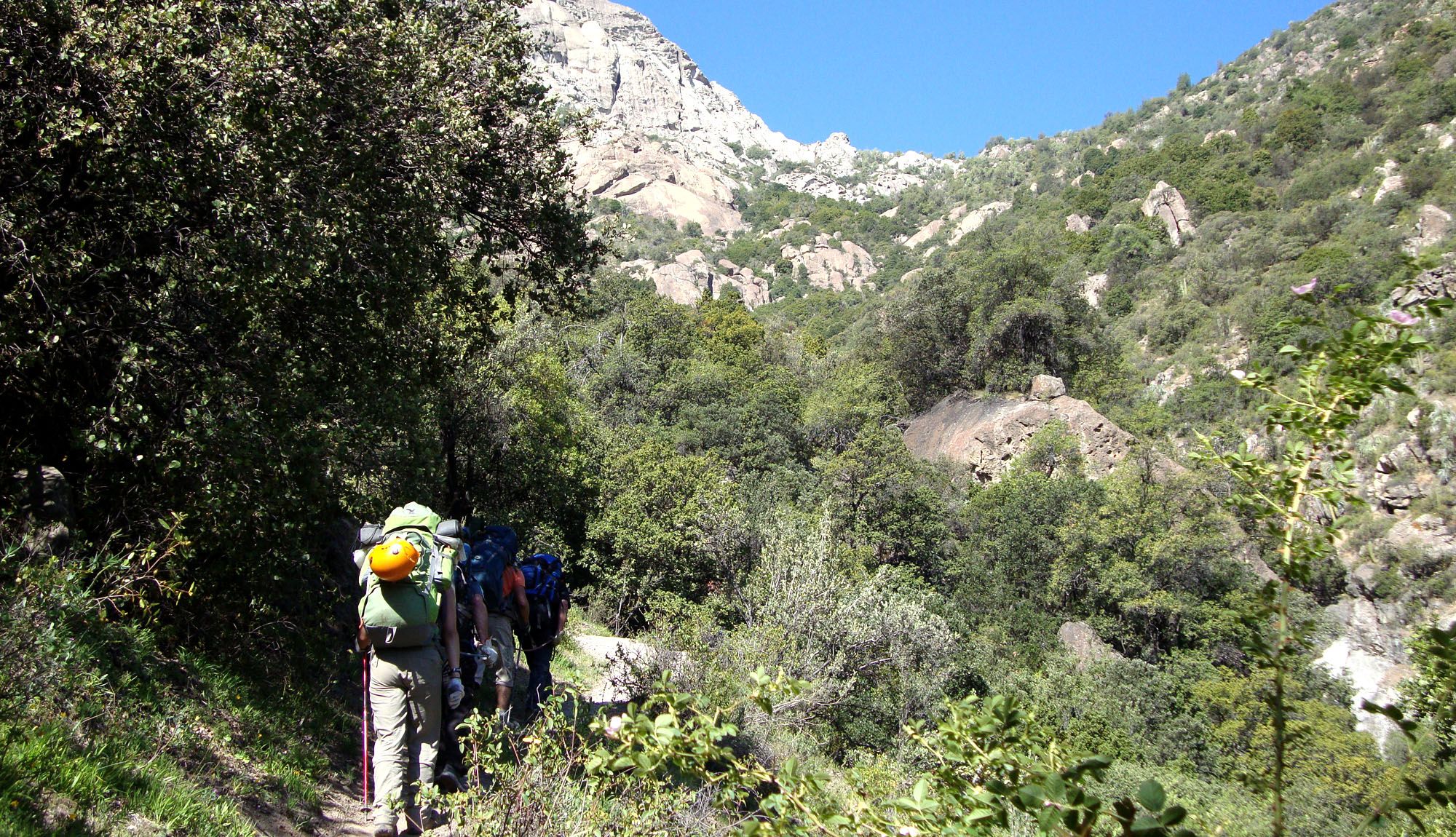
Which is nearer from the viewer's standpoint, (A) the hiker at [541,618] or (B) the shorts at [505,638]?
(B) the shorts at [505,638]

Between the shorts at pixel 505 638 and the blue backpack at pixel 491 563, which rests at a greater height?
the blue backpack at pixel 491 563

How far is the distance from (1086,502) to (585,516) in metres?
15.6

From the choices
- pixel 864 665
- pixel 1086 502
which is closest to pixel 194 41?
pixel 864 665

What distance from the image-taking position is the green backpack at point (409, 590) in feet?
13.2

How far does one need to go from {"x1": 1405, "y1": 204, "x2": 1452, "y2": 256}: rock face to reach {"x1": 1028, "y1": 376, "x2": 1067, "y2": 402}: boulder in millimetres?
24523

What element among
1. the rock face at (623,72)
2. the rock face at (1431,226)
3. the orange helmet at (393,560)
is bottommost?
the orange helmet at (393,560)

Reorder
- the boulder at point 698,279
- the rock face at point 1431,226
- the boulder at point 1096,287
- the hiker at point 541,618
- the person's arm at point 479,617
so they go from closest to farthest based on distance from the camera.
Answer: the person's arm at point 479,617, the hiker at point 541,618, the rock face at point 1431,226, the boulder at point 1096,287, the boulder at point 698,279

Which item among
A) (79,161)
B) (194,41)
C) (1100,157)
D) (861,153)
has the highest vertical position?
(861,153)

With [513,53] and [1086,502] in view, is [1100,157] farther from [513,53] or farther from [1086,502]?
[513,53]

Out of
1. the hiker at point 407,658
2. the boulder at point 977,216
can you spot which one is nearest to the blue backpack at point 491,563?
the hiker at point 407,658

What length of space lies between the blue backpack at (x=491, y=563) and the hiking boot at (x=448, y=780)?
3.97 feet

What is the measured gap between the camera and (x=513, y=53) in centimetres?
839

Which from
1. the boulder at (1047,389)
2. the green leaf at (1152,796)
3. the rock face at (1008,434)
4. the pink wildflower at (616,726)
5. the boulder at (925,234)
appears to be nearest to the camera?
the green leaf at (1152,796)

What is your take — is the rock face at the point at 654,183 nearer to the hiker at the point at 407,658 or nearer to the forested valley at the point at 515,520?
the forested valley at the point at 515,520
